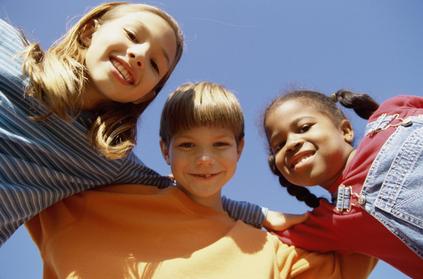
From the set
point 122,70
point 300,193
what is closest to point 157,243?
point 122,70

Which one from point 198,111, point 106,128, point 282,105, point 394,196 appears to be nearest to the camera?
point 394,196

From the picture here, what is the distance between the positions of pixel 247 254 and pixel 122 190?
66cm

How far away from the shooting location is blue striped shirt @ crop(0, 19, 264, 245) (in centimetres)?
155

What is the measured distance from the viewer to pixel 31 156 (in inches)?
63.6

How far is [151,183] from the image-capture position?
2.01 metres

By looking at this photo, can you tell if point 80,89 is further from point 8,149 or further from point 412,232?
point 412,232

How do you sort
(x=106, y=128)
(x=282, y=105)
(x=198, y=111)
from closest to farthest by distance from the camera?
1. (x=106, y=128)
2. (x=198, y=111)
3. (x=282, y=105)

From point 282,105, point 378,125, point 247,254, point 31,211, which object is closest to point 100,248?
point 31,211

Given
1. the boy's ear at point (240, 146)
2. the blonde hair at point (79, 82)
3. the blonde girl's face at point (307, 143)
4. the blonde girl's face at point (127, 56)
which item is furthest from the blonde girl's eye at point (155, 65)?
the blonde girl's face at point (307, 143)

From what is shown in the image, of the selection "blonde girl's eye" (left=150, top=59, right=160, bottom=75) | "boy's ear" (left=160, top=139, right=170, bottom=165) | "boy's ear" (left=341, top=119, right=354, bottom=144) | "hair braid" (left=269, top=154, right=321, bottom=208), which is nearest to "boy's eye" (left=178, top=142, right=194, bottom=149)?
"boy's ear" (left=160, top=139, right=170, bottom=165)

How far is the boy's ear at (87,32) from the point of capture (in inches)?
77.2

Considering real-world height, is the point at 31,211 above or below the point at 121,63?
below

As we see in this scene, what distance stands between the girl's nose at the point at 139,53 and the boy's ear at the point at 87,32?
312 mm

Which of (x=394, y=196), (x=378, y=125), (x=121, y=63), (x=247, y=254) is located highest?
(x=121, y=63)
